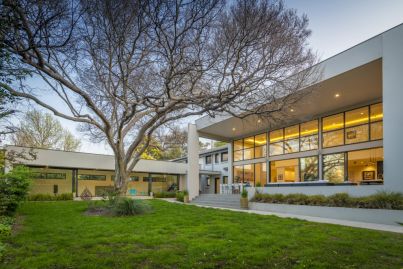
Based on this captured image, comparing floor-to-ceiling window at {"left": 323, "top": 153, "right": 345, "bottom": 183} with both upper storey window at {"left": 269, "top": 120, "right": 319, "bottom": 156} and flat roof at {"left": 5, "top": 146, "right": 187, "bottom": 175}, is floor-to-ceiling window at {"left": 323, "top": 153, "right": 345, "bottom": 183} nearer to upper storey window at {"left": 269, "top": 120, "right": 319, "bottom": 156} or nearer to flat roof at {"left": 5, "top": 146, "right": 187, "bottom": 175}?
upper storey window at {"left": 269, "top": 120, "right": 319, "bottom": 156}

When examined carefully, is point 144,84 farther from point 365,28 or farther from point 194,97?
point 365,28

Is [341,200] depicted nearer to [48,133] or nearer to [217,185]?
[217,185]

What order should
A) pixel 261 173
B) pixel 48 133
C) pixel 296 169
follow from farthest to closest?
pixel 48 133, pixel 261 173, pixel 296 169

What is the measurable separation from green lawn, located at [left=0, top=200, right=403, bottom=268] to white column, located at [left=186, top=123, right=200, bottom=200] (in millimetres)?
13333

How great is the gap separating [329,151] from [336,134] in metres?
1.14

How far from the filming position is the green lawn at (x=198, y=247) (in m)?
4.86

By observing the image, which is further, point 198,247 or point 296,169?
point 296,169

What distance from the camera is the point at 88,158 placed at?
23422 mm

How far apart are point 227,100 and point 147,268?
564cm

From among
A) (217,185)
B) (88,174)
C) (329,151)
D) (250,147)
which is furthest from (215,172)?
(329,151)

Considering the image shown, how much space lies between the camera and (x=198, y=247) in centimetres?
585

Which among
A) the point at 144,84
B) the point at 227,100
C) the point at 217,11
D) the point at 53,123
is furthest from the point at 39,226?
the point at 53,123

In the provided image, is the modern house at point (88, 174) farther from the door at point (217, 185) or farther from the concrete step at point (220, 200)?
the concrete step at point (220, 200)

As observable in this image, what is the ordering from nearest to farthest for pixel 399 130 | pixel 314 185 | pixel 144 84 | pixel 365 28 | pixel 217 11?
pixel 217 11 → pixel 399 130 → pixel 144 84 → pixel 365 28 → pixel 314 185
